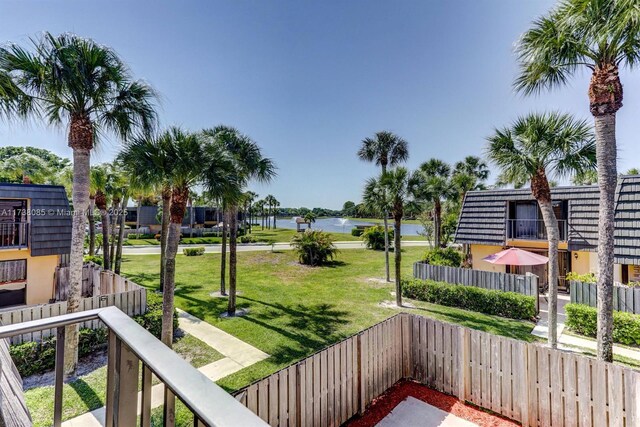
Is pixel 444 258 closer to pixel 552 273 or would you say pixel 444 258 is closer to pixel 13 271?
pixel 552 273

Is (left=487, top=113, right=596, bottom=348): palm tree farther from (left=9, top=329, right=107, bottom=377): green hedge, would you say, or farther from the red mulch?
(left=9, top=329, right=107, bottom=377): green hedge

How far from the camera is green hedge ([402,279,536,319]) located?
34.0ft

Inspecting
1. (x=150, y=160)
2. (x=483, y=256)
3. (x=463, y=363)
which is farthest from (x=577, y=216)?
(x=150, y=160)

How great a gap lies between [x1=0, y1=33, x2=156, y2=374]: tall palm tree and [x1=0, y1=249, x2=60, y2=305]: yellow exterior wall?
7283 millimetres

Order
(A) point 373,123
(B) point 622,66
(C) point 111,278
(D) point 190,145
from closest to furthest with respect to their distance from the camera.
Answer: (B) point 622,66
(D) point 190,145
(C) point 111,278
(A) point 373,123

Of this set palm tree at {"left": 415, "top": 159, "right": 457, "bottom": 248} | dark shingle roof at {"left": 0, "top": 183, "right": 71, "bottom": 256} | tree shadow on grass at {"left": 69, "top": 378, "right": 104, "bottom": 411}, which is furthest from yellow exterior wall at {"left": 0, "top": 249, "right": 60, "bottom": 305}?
palm tree at {"left": 415, "top": 159, "right": 457, "bottom": 248}

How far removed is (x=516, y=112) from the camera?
8.60 m

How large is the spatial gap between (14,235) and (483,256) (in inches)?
800

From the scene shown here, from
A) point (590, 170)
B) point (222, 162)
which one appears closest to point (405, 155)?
point (590, 170)

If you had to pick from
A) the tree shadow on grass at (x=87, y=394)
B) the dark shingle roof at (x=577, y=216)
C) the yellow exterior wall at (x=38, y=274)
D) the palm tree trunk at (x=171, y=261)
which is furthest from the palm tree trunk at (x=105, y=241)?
the dark shingle roof at (x=577, y=216)

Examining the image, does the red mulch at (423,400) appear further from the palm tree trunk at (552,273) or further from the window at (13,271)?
the window at (13,271)

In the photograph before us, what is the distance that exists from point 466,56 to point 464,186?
46.2 feet

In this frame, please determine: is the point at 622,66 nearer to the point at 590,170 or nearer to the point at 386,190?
the point at 590,170

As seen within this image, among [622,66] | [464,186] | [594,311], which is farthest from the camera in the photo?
[464,186]
